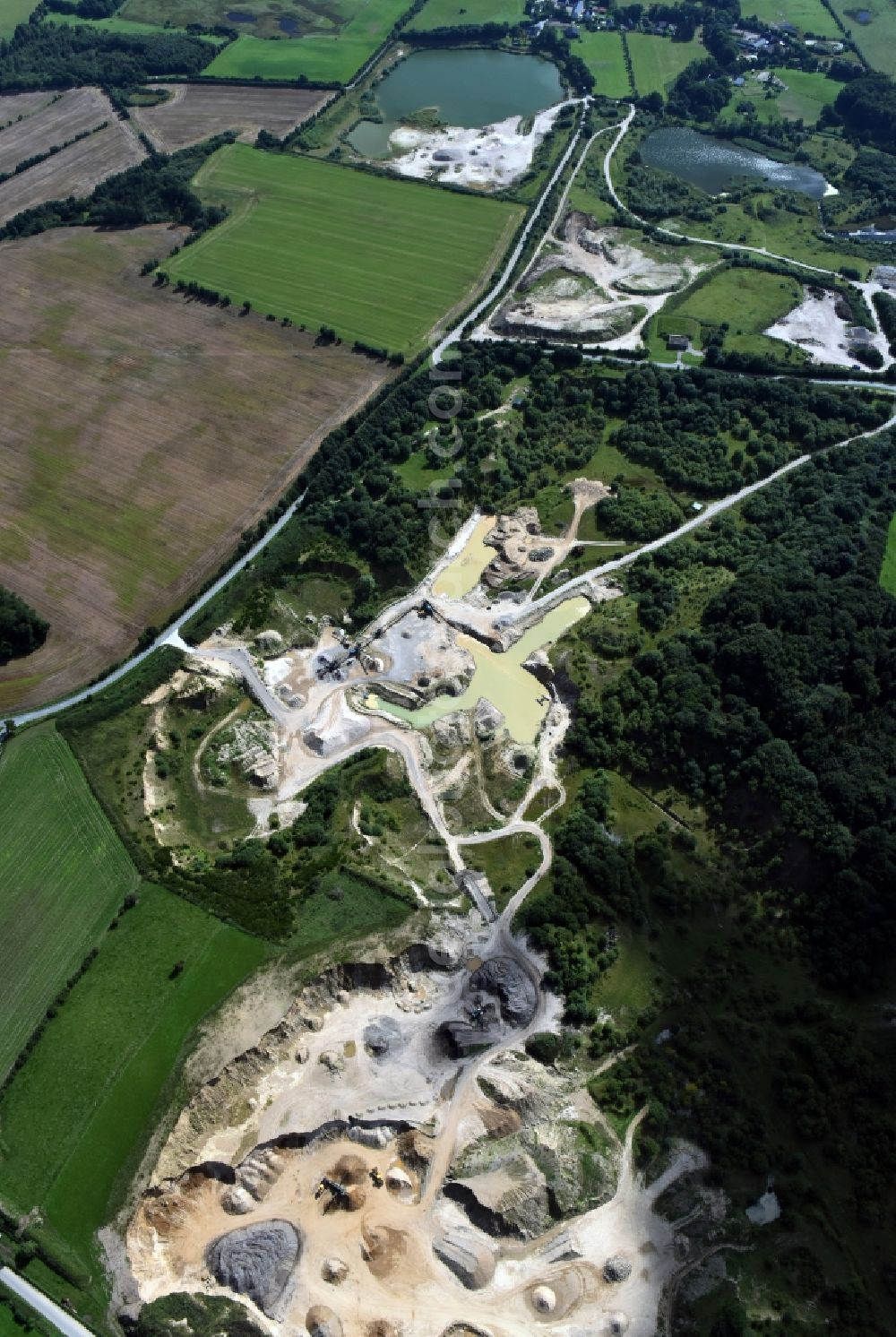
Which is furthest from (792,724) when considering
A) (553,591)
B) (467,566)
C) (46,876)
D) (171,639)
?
(46,876)

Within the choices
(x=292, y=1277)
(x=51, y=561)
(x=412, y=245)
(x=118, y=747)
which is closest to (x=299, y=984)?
(x=292, y=1277)

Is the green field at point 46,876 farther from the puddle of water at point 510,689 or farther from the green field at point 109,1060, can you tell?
the puddle of water at point 510,689

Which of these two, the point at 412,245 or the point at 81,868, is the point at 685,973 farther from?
the point at 412,245

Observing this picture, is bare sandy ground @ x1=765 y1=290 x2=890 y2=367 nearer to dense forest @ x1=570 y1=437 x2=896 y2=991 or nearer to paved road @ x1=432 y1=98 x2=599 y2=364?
paved road @ x1=432 y1=98 x2=599 y2=364

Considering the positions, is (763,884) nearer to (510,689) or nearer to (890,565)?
(510,689)

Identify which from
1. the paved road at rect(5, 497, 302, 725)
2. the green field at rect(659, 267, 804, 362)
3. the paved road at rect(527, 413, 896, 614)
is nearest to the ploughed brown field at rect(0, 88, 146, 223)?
the paved road at rect(5, 497, 302, 725)

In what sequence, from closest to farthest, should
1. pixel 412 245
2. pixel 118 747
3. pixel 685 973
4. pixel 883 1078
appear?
pixel 883 1078 → pixel 685 973 → pixel 118 747 → pixel 412 245
